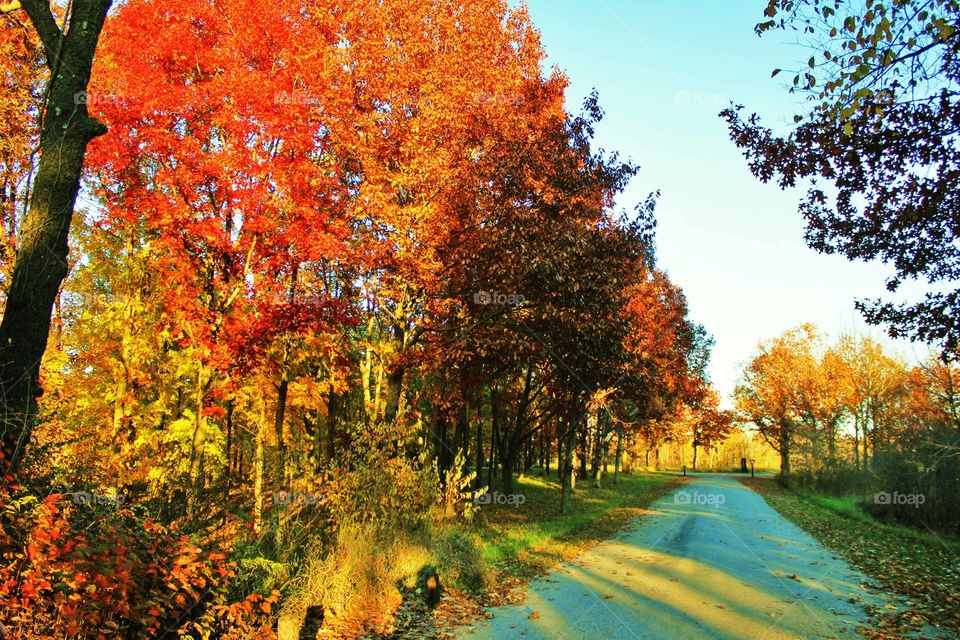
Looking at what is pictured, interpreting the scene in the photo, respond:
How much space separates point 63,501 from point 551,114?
52.6ft

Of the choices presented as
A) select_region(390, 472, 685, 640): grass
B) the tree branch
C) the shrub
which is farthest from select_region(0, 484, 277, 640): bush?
the tree branch

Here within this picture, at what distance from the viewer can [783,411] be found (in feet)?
161

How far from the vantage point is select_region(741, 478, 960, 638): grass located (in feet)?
24.6

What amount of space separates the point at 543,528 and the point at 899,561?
7727mm

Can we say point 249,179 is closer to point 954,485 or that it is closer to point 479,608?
point 479,608

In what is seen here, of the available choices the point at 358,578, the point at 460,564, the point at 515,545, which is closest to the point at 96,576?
the point at 358,578

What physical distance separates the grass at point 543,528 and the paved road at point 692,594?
0.60 metres

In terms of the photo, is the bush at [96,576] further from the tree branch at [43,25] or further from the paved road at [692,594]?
the tree branch at [43,25]

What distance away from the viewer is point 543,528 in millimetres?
15602

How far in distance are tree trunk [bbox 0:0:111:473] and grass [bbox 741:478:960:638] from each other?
9256 millimetres

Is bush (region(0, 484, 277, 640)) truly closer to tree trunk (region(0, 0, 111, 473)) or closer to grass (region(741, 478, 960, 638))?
tree trunk (region(0, 0, 111, 473))

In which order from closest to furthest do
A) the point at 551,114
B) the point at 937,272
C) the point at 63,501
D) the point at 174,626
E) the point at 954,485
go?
the point at 63,501
the point at 174,626
the point at 937,272
the point at 954,485
the point at 551,114

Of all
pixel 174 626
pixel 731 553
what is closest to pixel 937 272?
pixel 731 553

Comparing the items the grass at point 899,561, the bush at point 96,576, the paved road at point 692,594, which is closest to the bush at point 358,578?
the bush at point 96,576
